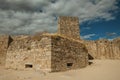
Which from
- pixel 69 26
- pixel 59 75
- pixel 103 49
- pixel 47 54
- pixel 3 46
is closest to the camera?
pixel 59 75

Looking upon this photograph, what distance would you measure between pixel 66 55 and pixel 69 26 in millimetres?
9430

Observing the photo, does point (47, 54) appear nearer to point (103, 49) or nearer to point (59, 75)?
point (59, 75)

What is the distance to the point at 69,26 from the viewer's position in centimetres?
1880

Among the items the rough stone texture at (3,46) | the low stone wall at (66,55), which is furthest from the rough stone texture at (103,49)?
the rough stone texture at (3,46)

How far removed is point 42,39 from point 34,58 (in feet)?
4.63

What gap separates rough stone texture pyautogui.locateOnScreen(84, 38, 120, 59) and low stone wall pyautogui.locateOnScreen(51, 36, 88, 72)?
9.05m

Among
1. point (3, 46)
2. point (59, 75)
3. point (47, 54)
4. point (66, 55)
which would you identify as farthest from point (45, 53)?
point (3, 46)

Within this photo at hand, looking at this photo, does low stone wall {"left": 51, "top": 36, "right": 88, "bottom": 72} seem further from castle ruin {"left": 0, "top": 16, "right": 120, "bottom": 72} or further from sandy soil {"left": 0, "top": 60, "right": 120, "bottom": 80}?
sandy soil {"left": 0, "top": 60, "right": 120, "bottom": 80}

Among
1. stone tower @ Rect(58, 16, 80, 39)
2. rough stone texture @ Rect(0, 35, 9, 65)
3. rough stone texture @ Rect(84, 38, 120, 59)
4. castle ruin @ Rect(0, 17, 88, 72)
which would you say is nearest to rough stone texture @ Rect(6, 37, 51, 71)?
castle ruin @ Rect(0, 17, 88, 72)

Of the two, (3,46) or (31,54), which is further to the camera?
(3,46)

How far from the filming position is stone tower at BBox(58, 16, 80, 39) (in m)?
18.5

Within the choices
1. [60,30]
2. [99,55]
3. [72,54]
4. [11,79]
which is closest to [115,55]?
[99,55]

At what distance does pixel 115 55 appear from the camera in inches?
854

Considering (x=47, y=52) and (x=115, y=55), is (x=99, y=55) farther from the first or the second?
(x=47, y=52)
